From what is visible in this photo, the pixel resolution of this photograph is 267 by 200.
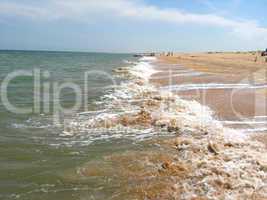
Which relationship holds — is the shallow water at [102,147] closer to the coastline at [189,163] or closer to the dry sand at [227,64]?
the coastline at [189,163]

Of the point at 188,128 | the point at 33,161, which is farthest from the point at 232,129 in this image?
the point at 33,161

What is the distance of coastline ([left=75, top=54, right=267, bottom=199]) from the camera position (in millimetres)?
8492

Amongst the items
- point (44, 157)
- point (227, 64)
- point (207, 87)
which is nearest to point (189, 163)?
point (44, 157)

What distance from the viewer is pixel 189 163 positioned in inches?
402

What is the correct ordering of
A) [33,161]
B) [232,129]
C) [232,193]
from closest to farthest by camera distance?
1. [232,193]
2. [33,161]
3. [232,129]

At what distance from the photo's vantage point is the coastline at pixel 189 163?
849 cm

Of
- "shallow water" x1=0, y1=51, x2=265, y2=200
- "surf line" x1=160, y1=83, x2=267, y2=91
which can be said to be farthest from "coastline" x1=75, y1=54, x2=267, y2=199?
"surf line" x1=160, y1=83, x2=267, y2=91

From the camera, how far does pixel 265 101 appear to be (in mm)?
20859

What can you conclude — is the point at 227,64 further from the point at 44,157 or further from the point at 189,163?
the point at 44,157

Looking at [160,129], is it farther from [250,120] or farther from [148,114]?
[250,120]

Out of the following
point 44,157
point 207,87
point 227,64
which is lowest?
point 44,157

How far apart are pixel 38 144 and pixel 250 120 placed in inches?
342

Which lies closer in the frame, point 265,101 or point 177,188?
point 177,188

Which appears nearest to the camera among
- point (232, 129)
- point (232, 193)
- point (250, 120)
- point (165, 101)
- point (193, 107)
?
point (232, 193)
